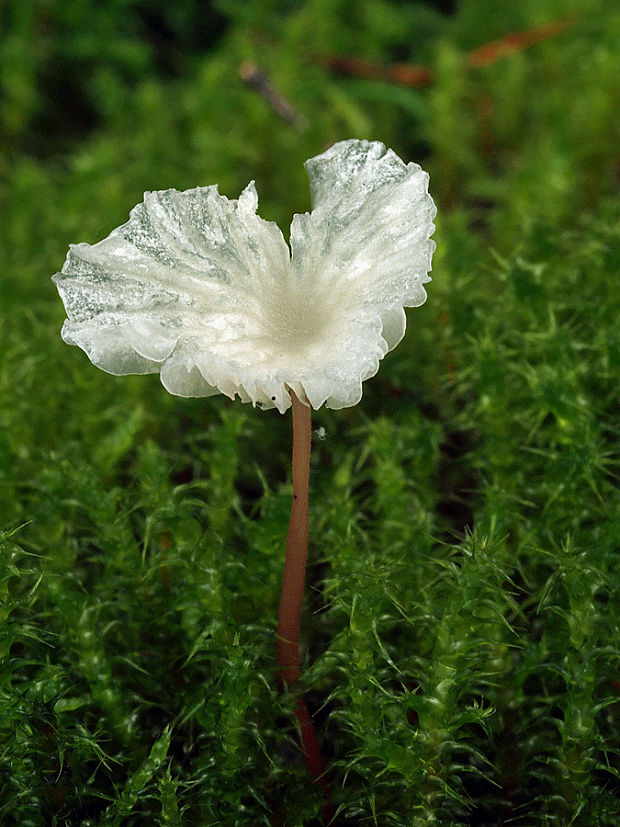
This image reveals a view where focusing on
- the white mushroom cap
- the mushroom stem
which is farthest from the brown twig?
the mushroom stem

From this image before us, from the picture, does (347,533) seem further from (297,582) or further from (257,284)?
(257,284)

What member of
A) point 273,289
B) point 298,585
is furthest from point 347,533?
point 273,289

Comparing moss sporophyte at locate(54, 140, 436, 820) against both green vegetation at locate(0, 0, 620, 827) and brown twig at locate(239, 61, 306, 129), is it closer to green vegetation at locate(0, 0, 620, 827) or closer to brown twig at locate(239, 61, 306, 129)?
green vegetation at locate(0, 0, 620, 827)

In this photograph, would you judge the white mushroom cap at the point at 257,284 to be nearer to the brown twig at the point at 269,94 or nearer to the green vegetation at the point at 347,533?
the green vegetation at the point at 347,533

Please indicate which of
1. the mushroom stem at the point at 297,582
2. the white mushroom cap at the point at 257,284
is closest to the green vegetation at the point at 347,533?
the mushroom stem at the point at 297,582

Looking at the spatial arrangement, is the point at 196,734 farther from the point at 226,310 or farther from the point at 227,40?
the point at 227,40

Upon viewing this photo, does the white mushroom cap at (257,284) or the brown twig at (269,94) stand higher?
the white mushroom cap at (257,284)

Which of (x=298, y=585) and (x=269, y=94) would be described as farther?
(x=269, y=94)

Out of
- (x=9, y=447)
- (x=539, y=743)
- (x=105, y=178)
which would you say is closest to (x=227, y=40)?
(x=105, y=178)
